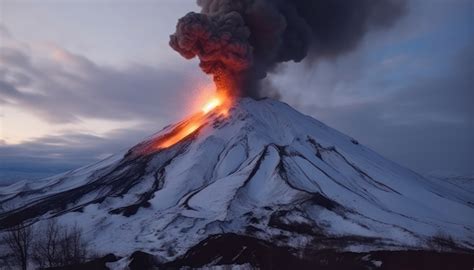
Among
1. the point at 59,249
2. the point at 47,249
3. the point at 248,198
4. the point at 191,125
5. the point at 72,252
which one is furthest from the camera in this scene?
the point at 191,125

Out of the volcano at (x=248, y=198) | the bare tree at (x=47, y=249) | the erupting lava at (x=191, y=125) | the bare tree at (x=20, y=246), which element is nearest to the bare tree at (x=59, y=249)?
the bare tree at (x=47, y=249)

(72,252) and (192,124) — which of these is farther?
(192,124)

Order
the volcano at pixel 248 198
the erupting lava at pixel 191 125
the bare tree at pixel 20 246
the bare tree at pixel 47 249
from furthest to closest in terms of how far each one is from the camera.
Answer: the erupting lava at pixel 191 125
the volcano at pixel 248 198
the bare tree at pixel 47 249
the bare tree at pixel 20 246

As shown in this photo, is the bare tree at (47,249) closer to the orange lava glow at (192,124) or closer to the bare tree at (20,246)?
the bare tree at (20,246)

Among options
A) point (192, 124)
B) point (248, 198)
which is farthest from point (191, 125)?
point (248, 198)

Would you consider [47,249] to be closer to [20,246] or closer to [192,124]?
[20,246]

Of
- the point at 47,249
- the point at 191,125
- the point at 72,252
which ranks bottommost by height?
the point at 47,249

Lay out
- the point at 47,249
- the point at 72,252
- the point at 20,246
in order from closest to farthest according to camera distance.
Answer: the point at 20,246 < the point at 47,249 < the point at 72,252

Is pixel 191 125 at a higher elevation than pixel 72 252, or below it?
higher
